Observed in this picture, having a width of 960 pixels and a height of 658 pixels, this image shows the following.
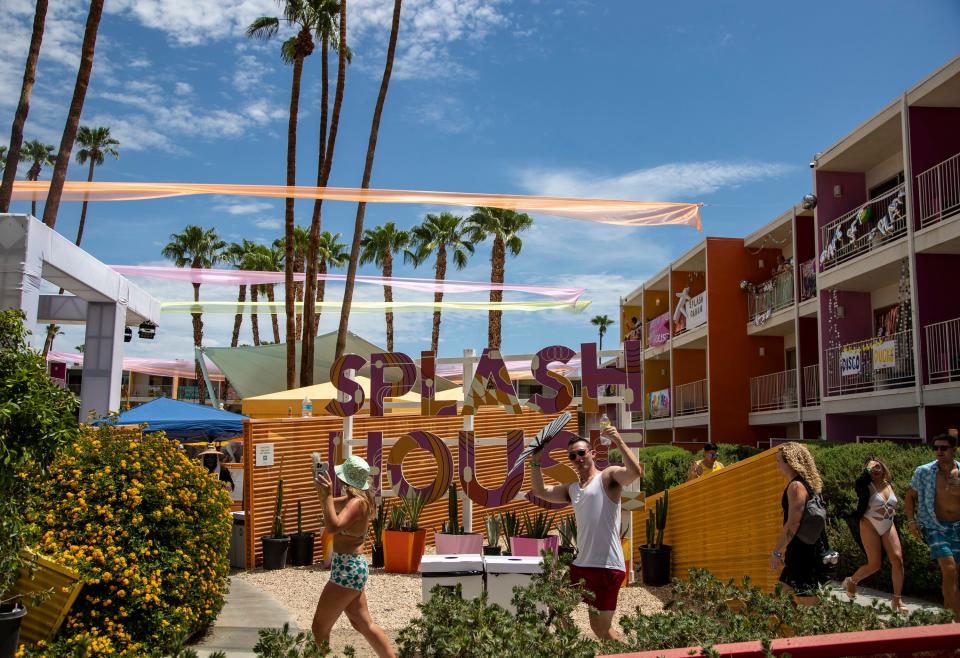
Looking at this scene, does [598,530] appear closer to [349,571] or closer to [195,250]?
[349,571]

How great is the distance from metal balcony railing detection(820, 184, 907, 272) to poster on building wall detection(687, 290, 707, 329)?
6669 millimetres

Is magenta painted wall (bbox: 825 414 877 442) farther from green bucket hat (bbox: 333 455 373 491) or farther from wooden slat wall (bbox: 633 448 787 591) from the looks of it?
green bucket hat (bbox: 333 455 373 491)

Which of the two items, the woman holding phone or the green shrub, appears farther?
the woman holding phone

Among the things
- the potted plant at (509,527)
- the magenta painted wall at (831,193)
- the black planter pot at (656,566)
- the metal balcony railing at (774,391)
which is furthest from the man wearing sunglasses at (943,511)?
the metal balcony railing at (774,391)

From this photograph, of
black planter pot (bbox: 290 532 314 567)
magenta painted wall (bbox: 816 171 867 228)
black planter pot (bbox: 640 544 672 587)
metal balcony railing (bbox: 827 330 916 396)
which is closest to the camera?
black planter pot (bbox: 640 544 672 587)

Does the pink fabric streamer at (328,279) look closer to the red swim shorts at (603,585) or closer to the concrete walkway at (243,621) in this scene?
the concrete walkway at (243,621)

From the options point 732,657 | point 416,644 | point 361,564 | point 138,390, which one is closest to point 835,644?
point 732,657

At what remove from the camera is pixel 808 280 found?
2112cm

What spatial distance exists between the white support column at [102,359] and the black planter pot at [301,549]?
4.36 m

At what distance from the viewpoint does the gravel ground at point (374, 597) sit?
7.29 meters

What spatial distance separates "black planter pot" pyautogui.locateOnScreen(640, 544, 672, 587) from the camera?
30.8ft

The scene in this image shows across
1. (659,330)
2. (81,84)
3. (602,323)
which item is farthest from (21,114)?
(602,323)

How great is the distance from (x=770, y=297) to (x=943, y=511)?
688 inches

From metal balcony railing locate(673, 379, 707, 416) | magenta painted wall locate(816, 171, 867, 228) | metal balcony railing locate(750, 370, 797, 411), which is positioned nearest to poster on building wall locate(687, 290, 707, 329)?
metal balcony railing locate(673, 379, 707, 416)
